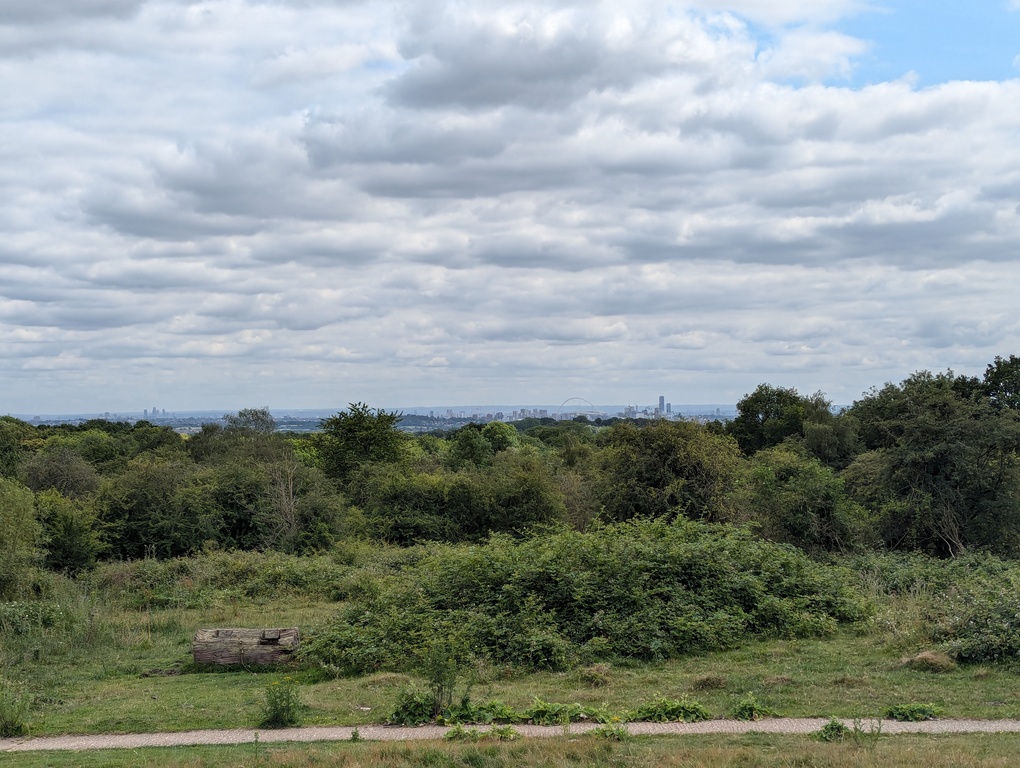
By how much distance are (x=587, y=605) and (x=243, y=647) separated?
267 inches

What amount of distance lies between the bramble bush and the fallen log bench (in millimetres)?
475

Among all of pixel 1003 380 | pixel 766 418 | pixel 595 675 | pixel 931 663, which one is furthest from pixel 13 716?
pixel 766 418

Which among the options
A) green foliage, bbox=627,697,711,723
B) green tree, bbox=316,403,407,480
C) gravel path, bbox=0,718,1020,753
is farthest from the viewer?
green tree, bbox=316,403,407,480

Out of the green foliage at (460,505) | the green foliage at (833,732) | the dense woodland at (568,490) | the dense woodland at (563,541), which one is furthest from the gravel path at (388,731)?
the green foliage at (460,505)

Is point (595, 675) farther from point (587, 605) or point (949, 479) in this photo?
point (949, 479)

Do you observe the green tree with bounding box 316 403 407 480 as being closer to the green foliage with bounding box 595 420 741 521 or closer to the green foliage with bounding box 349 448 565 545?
the green foliage with bounding box 349 448 565 545

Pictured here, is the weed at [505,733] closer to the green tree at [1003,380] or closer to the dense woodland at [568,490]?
the dense woodland at [568,490]

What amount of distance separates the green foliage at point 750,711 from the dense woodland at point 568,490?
38.5 feet

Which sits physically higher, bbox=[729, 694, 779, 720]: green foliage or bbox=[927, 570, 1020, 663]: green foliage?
bbox=[927, 570, 1020, 663]: green foliage

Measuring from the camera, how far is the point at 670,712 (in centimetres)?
1086

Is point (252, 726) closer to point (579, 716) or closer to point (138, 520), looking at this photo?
point (579, 716)

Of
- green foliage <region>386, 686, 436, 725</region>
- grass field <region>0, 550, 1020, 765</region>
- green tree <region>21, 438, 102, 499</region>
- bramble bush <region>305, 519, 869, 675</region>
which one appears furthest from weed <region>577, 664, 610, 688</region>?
green tree <region>21, 438, 102, 499</region>

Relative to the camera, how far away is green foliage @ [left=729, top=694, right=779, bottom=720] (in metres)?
10.7

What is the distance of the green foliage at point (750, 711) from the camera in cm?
1073
